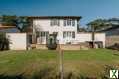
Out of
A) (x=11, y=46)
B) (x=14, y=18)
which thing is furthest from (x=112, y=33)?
(x=14, y=18)

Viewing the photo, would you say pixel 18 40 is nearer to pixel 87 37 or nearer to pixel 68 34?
pixel 68 34

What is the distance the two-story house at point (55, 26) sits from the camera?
45000 mm

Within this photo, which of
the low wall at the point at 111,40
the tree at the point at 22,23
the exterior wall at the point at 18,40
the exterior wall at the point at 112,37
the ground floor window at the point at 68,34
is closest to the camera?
the exterior wall at the point at 18,40

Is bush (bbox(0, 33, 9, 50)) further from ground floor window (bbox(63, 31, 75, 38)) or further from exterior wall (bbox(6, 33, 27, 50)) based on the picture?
ground floor window (bbox(63, 31, 75, 38))

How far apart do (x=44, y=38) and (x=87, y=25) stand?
26988 mm

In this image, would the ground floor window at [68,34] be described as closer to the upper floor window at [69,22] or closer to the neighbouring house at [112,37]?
the upper floor window at [69,22]

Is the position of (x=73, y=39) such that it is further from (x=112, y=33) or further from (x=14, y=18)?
(x=14, y=18)

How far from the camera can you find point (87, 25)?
70188 mm

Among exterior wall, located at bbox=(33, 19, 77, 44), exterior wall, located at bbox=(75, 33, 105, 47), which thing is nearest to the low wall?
exterior wall, located at bbox=(75, 33, 105, 47)

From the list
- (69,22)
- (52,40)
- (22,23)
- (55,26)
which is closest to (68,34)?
(69,22)

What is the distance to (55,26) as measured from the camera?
45125 mm

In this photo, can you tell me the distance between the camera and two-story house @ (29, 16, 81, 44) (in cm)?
4500

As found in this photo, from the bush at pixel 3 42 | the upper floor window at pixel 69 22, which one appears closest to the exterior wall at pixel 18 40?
the bush at pixel 3 42

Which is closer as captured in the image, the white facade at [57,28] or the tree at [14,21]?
the white facade at [57,28]
